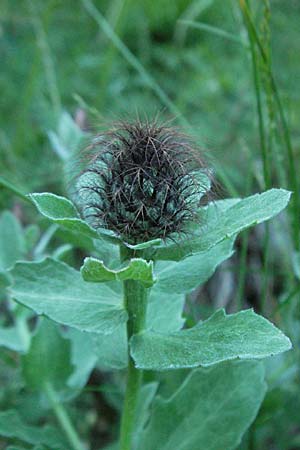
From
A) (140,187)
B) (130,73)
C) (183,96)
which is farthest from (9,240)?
(130,73)

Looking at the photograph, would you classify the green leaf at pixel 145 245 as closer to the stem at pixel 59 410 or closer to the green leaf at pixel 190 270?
the green leaf at pixel 190 270

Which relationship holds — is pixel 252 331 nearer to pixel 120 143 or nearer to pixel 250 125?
pixel 120 143

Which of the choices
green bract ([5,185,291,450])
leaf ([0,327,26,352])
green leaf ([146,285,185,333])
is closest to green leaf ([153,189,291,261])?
green bract ([5,185,291,450])

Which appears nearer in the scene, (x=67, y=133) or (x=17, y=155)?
(x=67, y=133)

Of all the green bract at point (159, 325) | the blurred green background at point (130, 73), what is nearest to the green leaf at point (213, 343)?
the green bract at point (159, 325)

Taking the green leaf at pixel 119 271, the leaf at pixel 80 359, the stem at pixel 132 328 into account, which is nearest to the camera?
the green leaf at pixel 119 271

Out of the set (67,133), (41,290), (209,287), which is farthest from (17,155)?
(41,290)

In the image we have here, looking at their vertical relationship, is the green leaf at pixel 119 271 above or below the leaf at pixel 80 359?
above
